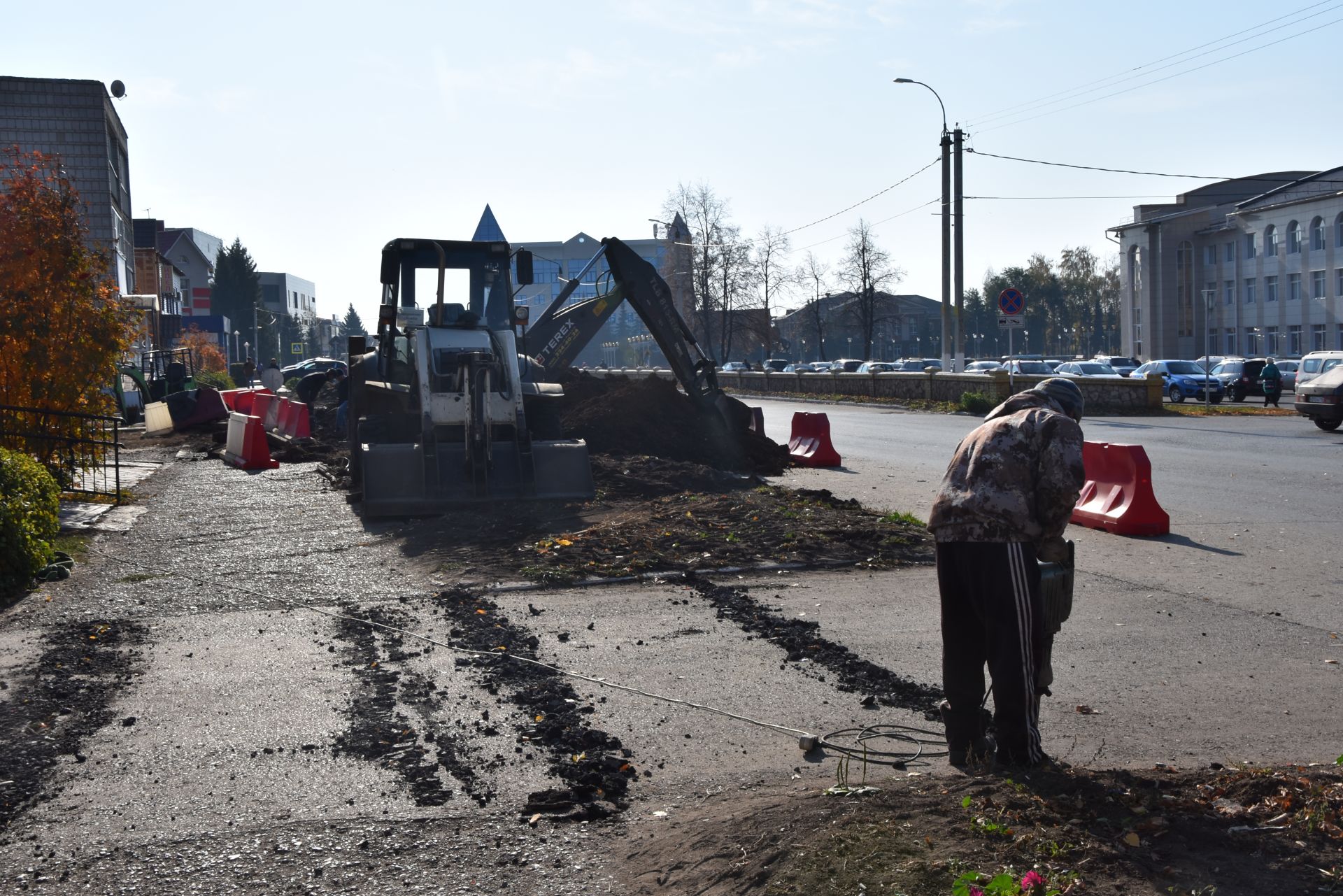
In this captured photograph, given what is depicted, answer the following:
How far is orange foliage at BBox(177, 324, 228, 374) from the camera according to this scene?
6141 centimetres

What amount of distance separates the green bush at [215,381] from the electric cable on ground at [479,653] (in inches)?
1454

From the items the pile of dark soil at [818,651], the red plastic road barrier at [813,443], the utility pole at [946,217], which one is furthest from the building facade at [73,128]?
the pile of dark soil at [818,651]

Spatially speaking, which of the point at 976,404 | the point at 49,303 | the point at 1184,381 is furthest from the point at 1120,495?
the point at 1184,381

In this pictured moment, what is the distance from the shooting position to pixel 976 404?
1382 inches

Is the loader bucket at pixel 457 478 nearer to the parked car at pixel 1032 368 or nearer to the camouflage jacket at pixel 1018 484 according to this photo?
the camouflage jacket at pixel 1018 484

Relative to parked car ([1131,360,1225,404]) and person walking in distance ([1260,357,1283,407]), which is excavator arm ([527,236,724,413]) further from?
parked car ([1131,360,1225,404])

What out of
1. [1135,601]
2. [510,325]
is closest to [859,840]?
[1135,601]

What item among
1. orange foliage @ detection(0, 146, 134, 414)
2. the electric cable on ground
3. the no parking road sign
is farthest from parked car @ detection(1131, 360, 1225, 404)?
the electric cable on ground

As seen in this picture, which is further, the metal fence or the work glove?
the metal fence

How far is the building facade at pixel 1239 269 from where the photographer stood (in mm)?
71125

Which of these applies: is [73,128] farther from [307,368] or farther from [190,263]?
[190,263]

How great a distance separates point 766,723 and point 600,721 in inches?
31.9

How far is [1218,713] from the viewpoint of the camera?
6031 mm

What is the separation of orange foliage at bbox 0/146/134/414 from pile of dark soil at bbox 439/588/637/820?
9.16 metres
